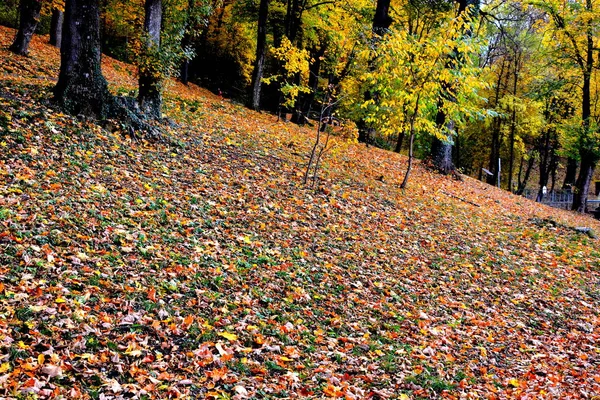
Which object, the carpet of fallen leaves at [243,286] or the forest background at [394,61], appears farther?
the forest background at [394,61]

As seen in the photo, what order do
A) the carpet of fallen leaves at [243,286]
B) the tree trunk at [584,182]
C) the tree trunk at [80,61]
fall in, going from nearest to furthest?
the carpet of fallen leaves at [243,286]
the tree trunk at [80,61]
the tree trunk at [584,182]

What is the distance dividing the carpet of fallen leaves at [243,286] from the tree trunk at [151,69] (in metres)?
0.85

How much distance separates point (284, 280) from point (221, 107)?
39.9ft

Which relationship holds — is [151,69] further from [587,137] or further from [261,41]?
[587,137]

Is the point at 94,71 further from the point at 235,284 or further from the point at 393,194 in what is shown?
the point at 393,194

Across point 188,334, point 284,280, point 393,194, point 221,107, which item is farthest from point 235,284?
point 221,107

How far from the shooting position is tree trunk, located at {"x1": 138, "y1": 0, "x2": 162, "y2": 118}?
9742 millimetres

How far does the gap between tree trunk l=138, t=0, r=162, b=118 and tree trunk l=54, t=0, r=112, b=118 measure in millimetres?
1394

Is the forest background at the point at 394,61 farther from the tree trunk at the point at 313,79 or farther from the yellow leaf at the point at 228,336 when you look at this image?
the yellow leaf at the point at 228,336

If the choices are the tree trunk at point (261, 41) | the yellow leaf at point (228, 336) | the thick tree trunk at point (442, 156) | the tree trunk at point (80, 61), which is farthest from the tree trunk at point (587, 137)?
the yellow leaf at point (228, 336)

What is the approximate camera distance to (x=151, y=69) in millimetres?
9961

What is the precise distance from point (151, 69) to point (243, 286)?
6.56 metres

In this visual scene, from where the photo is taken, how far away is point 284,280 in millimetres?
6102

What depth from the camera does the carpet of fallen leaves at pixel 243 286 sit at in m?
3.87
